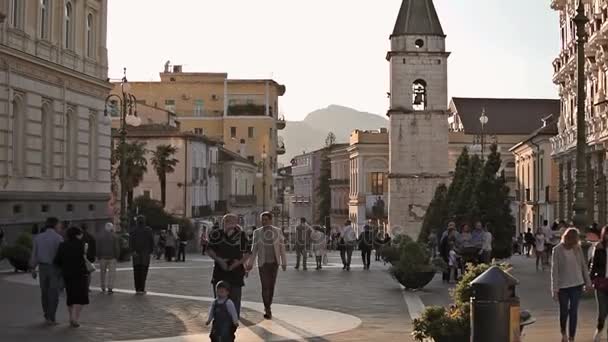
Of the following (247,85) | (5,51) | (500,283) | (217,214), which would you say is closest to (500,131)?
(247,85)

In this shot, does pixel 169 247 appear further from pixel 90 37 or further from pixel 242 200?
pixel 242 200

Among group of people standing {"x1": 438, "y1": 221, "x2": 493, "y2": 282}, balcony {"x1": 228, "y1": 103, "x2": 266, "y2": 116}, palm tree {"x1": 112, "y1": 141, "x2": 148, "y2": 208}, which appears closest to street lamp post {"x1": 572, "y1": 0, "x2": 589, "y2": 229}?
group of people standing {"x1": 438, "y1": 221, "x2": 493, "y2": 282}

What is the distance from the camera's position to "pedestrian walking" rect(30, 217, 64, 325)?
1597 centimetres

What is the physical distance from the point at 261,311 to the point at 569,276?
602 centimetres

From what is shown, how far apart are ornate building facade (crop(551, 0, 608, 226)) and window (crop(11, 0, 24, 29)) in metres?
20.6

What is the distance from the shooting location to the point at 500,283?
31.0ft

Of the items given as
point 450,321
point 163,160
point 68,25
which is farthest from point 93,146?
point 450,321

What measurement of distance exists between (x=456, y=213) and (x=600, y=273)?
71.7ft

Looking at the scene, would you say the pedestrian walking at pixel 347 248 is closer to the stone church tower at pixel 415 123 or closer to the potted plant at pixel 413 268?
the potted plant at pixel 413 268

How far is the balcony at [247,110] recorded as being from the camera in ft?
338

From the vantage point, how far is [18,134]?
34.5 metres

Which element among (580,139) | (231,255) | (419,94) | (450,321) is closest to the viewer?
(450,321)

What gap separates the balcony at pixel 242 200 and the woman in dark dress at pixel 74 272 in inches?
2953

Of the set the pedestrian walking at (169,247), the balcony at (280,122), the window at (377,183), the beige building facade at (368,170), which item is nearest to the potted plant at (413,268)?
Answer: the pedestrian walking at (169,247)
